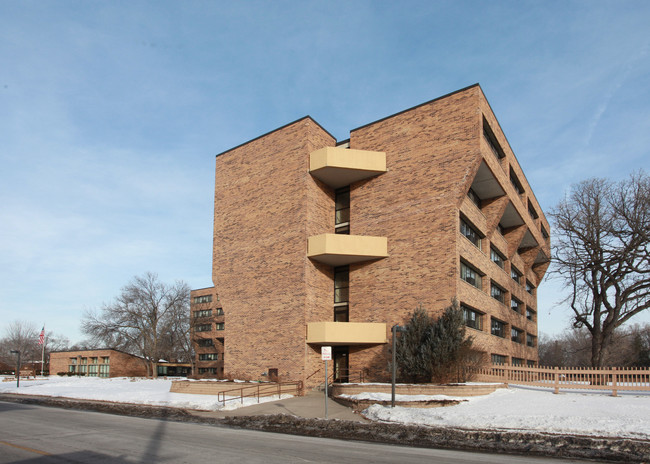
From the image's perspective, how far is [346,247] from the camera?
29.4m

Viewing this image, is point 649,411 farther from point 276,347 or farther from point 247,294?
point 247,294

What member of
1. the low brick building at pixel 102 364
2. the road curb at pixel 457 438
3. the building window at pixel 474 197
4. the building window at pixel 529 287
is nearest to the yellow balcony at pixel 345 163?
the building window at pixel 474 197

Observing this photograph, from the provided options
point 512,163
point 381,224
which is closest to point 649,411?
point 381,224

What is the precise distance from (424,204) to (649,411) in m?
15.8

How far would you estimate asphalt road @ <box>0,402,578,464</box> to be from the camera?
10094mm

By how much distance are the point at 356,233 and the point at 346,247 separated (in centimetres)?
266

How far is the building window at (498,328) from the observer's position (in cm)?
3715

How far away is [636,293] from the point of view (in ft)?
131

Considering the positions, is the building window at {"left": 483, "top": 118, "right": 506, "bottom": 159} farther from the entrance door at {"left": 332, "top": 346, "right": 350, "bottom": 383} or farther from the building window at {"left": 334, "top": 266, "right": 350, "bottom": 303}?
the entrance door at {"left": 332, "top": 346, "right": 350, "bottom": 383}

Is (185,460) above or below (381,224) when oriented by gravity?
below

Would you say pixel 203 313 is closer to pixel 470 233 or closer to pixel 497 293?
pixel 497 293

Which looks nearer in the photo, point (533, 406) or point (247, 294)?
point (533, 406)

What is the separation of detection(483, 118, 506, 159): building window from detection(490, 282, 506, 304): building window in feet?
31.7

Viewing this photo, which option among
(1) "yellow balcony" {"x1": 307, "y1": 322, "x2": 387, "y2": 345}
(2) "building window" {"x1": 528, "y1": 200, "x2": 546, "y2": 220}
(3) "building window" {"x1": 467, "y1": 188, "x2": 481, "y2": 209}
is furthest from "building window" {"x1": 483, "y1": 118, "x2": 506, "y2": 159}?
(1) "yellow balcony" {"x1": 307, "y1": 322, "x2": 387, "y2": 345}
